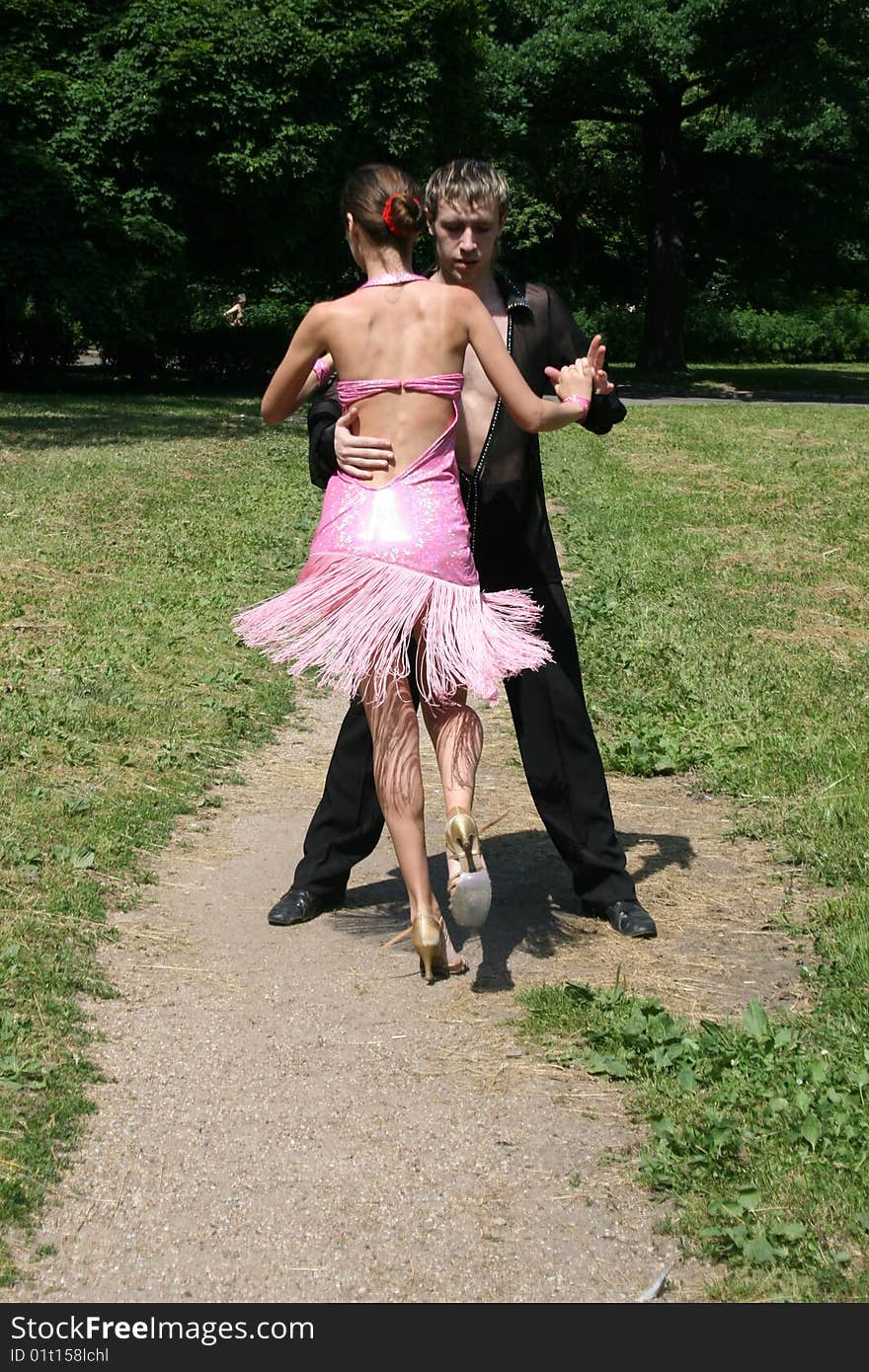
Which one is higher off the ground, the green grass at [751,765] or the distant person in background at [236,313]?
the distant person in background at [236,313]

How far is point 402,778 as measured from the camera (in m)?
4.29

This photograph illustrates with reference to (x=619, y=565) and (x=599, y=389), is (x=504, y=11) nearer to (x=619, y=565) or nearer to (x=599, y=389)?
(x=619, y=565)

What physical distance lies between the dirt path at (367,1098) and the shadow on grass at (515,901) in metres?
0.01

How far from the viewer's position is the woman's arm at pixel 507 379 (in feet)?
13.4

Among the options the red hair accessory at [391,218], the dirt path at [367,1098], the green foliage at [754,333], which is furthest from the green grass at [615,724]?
the green foliage at [754,333]

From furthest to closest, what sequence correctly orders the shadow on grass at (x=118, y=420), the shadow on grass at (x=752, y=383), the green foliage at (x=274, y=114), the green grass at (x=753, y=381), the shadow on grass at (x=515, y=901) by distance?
the green grass at (x=753, y=381)
the shadow on grass at (x=752, y=383)
the green foliage at (x=274, y=114)
the shadow on grass at (x=118, y=420)
the shadow on grass at (x=515, y=901)

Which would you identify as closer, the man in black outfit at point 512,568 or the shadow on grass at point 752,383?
the man in black outfit at point 512,568

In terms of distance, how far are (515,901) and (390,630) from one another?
138 cm

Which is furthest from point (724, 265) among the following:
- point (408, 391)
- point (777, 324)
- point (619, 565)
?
point (408, 391)

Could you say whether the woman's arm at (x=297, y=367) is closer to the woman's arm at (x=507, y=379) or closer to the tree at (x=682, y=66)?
the woman's arm at (x=507, y=379)

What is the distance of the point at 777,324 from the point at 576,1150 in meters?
47.3

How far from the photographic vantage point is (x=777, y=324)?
48000 mm

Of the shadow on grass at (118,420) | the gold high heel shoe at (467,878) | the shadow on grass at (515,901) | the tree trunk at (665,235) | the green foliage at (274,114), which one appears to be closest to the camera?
the gold high heel shoe at (467,878)
